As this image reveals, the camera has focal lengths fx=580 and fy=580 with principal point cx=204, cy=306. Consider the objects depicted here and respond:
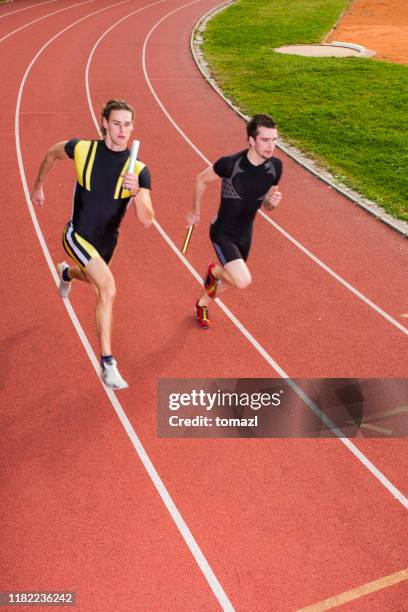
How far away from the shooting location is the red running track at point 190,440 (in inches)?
154

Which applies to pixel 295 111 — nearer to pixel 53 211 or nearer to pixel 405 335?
pixel 53 211

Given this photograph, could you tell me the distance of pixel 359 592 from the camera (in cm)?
383

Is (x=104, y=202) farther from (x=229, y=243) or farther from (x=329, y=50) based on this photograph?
(x=329, y=50)

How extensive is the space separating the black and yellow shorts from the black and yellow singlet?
0.11 ft

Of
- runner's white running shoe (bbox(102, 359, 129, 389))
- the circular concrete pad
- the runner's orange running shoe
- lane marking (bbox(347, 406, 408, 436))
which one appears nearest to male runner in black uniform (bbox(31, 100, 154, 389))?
runner's white running shoe (bbox(102, 359, 129, 389))

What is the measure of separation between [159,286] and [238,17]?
2352 centimetres

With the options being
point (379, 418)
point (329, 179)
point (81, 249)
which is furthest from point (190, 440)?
point (329, 179)

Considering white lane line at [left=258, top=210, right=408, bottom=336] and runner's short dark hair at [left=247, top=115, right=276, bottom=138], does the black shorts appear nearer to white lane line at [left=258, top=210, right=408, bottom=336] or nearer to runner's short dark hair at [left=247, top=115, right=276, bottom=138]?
runner's short dark hair at [left=247, top=115, right=276, bottom=138]

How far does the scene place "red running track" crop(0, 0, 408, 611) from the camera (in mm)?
3916

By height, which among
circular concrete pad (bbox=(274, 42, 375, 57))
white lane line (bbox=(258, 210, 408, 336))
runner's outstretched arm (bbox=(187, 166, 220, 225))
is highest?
circular concrete pad (bbox=(274, 42, 375, 57))

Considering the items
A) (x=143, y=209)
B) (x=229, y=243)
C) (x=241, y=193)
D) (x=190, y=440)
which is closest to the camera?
(x=143, y=209)

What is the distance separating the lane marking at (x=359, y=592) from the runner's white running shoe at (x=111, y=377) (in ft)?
7.70

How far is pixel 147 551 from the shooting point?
4.02 meters

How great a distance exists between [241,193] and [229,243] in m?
0.51
